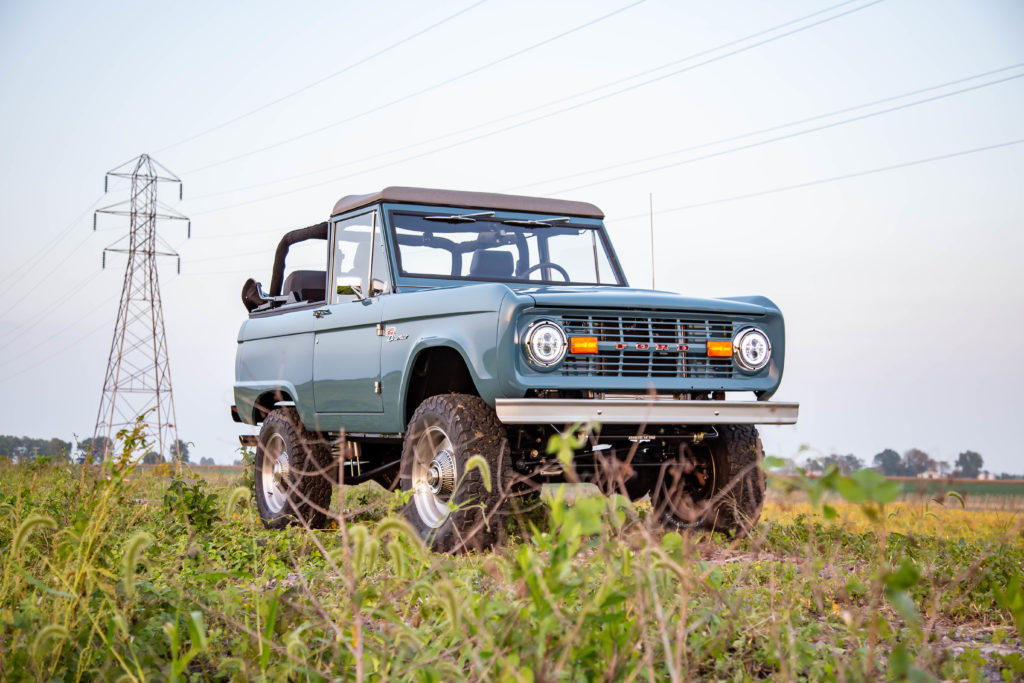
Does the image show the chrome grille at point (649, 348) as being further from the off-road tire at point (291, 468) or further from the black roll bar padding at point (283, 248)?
the black roll bar padding at point (283, 248)

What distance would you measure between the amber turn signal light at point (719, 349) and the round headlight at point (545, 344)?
42.8 inches

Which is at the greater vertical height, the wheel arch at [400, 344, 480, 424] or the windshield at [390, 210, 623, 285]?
the windshield at [390, 210, 623, 285]

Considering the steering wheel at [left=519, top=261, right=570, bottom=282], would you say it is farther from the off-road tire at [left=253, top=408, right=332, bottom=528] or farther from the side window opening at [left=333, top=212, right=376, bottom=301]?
the off-road tire at [left=253, top=408, right=332, bottom=528]

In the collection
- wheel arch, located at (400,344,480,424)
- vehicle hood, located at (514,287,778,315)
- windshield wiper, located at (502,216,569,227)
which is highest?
windshield wiper, located at (502,216,569,227)

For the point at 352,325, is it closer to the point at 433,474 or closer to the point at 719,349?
the point at 433,474

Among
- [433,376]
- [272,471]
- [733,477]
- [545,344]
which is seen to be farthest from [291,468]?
[733,477]

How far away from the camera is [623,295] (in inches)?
246

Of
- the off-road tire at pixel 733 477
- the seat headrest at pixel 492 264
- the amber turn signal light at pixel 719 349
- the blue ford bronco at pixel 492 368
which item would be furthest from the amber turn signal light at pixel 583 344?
the seat headrest at pixel 492 264

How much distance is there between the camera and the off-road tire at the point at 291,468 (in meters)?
8.06

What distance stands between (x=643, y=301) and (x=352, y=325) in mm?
2292

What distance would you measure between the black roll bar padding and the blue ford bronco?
4 centimetres

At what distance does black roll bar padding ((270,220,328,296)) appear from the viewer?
8.73m

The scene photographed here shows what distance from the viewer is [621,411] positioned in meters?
5.84

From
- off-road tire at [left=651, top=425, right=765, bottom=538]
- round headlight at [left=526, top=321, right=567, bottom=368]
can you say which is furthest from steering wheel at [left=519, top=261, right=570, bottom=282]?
round headlight at [left=526, top=321, right=567, bottom=368]
